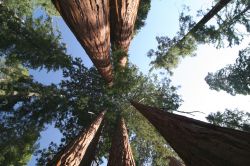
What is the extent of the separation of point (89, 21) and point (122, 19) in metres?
Answer: 3.66

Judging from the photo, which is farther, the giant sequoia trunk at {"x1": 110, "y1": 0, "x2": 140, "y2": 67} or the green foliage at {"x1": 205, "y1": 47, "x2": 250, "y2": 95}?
the green foliage at {"x1": 205, "y1": 47, "x2": 250, "y2": 95}

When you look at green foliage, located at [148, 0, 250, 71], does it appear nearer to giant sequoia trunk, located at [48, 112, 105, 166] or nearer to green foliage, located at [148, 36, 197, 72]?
green foliage, located at [148, 36, 197, 72]

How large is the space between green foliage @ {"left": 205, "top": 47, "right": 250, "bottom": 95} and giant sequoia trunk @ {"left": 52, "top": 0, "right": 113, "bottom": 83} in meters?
12.5

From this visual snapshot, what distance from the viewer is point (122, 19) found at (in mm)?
9523

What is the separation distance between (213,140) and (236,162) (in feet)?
1.97

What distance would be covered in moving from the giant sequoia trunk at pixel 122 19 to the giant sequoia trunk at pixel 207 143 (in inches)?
224

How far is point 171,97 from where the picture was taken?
15.3 m

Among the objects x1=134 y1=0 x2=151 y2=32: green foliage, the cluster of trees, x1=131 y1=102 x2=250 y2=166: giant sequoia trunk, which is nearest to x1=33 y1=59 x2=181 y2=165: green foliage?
the cluster of trees

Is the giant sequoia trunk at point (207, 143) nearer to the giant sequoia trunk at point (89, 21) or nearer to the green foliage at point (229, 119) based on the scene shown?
the giant sequoia trunk at point (89, 21)

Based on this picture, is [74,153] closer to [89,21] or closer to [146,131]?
[89,21]

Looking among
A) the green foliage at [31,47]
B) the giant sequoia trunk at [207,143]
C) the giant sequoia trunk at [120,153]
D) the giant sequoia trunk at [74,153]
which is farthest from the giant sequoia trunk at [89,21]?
the green foliage at [31,47]

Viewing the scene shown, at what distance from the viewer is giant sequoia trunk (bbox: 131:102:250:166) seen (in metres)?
2.31

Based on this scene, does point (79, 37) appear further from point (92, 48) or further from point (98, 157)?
point (98, 157)

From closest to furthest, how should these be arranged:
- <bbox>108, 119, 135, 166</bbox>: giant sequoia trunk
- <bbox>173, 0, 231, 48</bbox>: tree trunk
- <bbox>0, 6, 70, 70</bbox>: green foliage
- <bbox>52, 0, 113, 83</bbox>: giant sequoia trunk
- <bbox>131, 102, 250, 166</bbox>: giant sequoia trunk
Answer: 1. <bbox>131, 102, 250, 166</bbox>: giant sequoia trunk
2. <bbox>52, 0, 113, 83</bbox>: giant sequoia trunk
3. <bbox>108, 119, 135, 166</bbox>: giant sequoia trunk
4. <bbox>0, 6, 70, 70</bbox>: green foliage
5. <bbox>173, 0, 231, 48</bbox>: tree trunk
